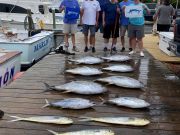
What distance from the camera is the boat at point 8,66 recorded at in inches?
319

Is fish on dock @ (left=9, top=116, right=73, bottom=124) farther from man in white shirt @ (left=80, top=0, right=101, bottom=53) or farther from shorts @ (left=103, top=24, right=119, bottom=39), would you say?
shorts @ (left=103, top=24, right=119, bottom=39)

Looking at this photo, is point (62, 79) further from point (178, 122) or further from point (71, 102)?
point (178, 122)

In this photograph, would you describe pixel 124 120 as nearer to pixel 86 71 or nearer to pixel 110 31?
pixel 86 71

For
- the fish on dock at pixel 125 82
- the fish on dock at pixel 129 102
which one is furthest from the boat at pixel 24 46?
the fish on dock at pixel 129 102

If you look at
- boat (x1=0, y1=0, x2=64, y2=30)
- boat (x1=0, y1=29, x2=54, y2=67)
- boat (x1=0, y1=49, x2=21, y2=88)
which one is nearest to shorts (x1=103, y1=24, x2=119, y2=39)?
boat (x1=0, y1=49, x2=21, y2=88)

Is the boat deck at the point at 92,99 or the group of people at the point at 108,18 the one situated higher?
the group of people at the point at 108,18

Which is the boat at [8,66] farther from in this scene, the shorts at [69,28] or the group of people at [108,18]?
the group of people at [108,18]

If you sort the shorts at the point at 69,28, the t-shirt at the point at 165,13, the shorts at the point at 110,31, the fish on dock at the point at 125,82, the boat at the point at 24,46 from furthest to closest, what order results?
the t-shirt at the point at 165,13 < the boat at the point at 24,46 < the shorts at the point at 69,28 < the shorts at the point at 110,31 < the fish on dock at the point at 125,82

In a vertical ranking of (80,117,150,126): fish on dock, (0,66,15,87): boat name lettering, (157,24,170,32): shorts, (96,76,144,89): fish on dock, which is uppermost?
(157,24,170,32): shorts

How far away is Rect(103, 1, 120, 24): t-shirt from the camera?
9078mm

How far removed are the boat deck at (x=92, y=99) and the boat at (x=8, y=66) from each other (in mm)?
1033

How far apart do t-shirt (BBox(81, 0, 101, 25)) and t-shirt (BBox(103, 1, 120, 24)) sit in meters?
0.22

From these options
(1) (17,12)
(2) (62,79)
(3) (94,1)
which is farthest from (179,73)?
(1) (17,12)

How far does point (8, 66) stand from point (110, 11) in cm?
276
